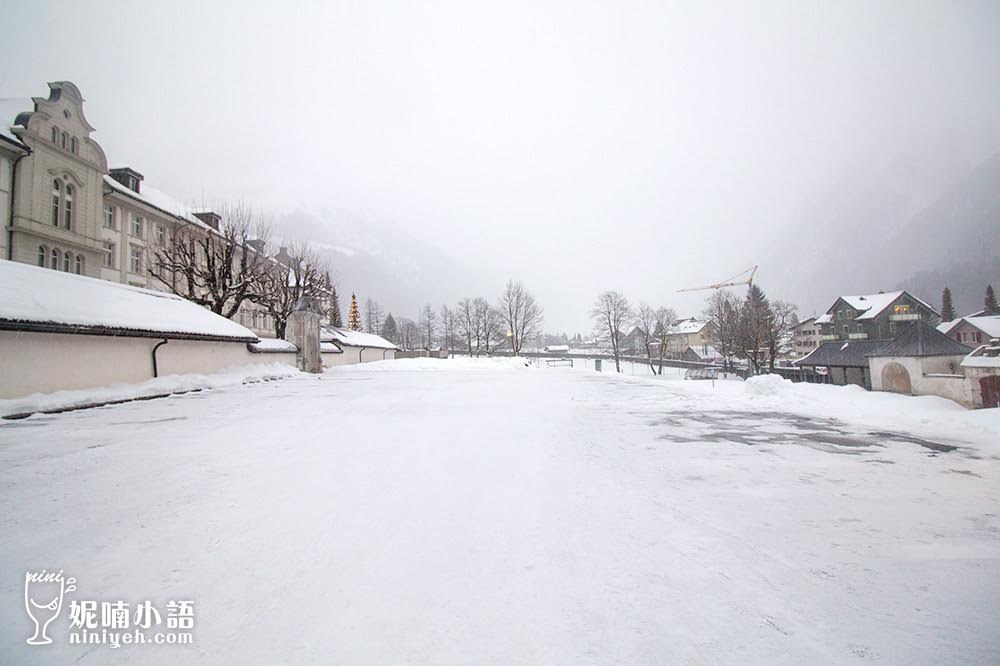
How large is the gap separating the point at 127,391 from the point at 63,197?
93.6 ft

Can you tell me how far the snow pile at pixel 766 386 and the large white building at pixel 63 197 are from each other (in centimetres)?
3593

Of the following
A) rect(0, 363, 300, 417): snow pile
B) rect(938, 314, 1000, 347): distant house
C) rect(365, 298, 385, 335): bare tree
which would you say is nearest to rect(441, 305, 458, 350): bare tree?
rect(365, 298, 385, 335): bare tree

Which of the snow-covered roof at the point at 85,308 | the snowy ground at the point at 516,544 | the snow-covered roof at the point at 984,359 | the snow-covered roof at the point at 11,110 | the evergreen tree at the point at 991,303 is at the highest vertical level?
the snow-covered roof at the point at 11,110

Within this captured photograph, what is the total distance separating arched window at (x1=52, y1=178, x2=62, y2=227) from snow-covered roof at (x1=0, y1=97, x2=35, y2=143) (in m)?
3.36

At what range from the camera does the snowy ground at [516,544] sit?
2373 millimetres

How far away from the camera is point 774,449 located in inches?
268

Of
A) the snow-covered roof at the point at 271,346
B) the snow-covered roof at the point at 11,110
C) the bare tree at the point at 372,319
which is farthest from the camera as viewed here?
the bare tree at the point at 372,319

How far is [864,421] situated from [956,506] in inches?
240

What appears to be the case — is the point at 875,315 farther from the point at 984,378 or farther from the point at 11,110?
the point at 11,110

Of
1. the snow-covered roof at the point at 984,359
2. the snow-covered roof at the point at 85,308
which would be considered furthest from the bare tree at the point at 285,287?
the snow-covered roof at the point at 984,359

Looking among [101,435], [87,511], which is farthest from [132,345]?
[87,511]

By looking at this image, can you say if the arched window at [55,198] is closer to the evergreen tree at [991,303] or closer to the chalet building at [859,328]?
the chalet building at [859,328]

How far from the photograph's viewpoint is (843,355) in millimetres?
36312

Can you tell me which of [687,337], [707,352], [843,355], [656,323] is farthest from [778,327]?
[687,337]
